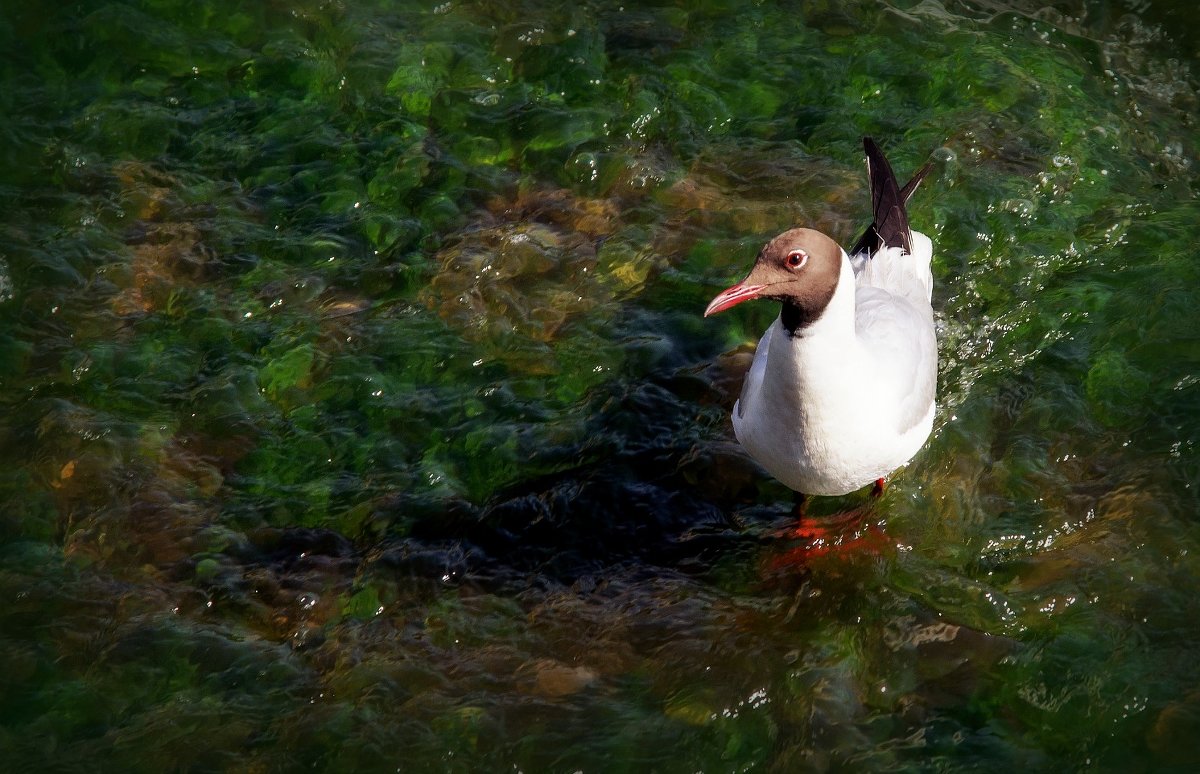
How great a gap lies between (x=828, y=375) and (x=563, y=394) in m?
1.91

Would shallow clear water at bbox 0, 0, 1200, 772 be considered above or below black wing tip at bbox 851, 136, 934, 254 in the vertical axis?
below

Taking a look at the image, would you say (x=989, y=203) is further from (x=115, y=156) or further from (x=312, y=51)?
(x=115, y=156)

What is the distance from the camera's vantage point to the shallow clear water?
15.6 feet

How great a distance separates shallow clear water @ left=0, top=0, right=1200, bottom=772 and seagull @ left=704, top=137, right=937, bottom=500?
58cm

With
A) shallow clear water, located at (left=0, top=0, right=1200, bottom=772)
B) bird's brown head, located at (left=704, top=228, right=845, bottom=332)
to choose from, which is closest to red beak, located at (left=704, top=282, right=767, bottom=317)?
bird's brown head, located at (left=704, top=228, right=845, bottom=332)

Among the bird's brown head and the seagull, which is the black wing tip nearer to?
the seagull

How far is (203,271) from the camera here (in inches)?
269

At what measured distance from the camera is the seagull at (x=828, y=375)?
15.1ft

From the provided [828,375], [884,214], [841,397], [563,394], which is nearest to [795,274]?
[828,375]

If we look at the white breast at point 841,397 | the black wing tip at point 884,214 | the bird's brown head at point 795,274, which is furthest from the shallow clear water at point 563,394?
the bird's brown head at point 795,274

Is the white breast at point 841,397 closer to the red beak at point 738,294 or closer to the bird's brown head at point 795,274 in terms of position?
the bird's brown head at point 795,274

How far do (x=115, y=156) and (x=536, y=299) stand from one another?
2.93m

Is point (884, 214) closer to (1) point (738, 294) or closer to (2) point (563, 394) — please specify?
(1) point (738, 294)

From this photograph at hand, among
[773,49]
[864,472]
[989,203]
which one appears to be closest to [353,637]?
[864,472]
